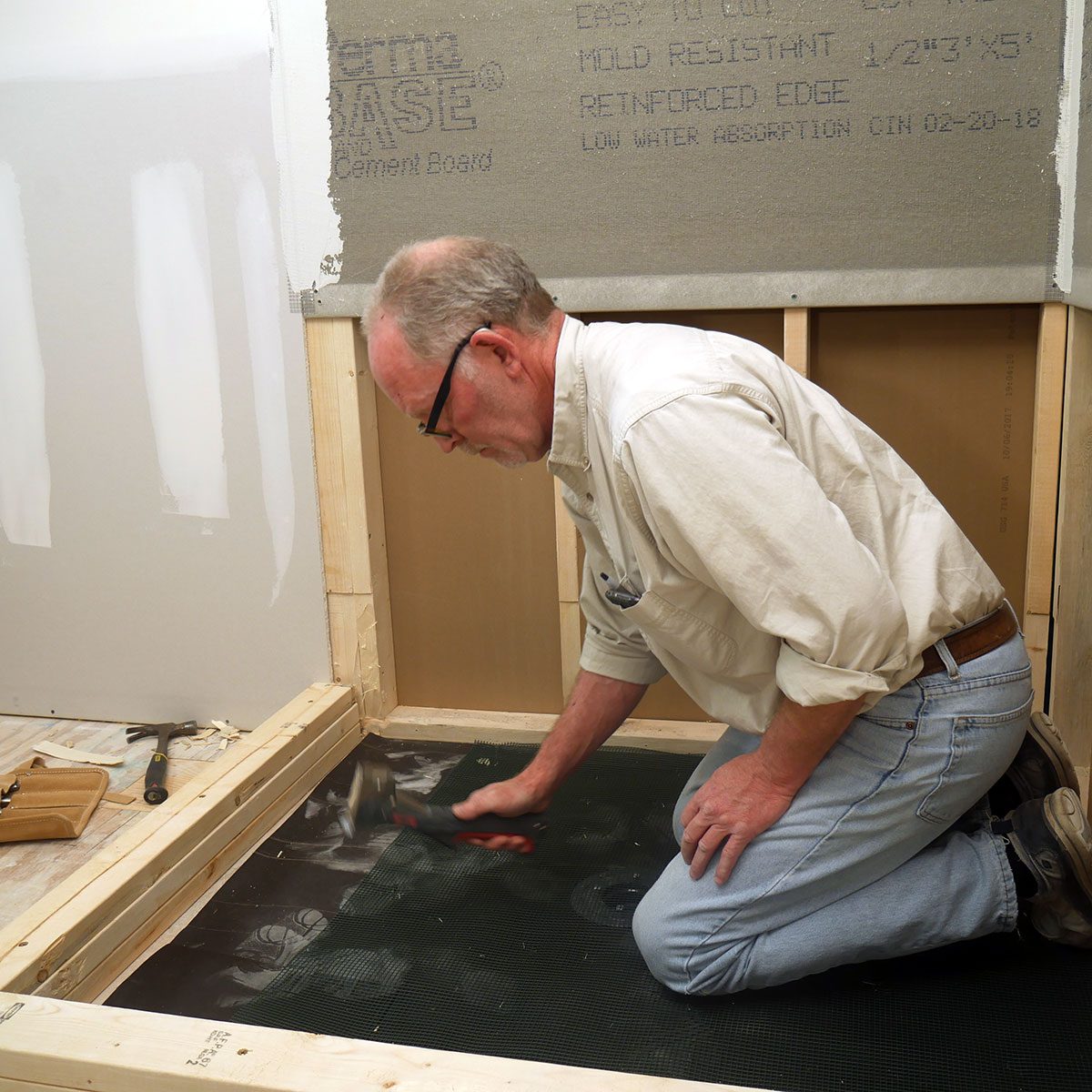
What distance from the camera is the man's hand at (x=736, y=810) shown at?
1.61m

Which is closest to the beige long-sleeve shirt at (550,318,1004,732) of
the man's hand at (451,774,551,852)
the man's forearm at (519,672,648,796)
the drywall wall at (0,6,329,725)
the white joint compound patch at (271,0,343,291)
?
the man's forearm at (519,672,648,796)

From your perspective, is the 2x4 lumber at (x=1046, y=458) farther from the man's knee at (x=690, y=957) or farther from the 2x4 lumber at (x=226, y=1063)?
the 2x4 lumber at (x=226, y=1063)

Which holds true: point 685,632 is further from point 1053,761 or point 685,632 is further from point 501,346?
point 1053,761

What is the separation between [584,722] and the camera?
1962mm

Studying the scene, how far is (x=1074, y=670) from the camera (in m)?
2.12

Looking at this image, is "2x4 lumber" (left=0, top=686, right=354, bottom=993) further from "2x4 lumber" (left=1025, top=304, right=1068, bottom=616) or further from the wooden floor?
"2x4 lumber" (left=1025, top=304, right=1068, bottom=616)

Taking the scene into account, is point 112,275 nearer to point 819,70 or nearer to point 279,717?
point 279,717

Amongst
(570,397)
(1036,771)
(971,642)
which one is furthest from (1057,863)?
(570,397)

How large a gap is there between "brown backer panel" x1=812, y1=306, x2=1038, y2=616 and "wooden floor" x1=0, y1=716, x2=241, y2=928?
5.65 ft

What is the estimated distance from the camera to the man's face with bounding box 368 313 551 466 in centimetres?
154

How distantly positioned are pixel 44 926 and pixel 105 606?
122 centimetres

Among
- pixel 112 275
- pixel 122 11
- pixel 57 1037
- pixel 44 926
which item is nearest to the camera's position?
pixel 57 1037

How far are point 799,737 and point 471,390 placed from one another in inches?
26.3

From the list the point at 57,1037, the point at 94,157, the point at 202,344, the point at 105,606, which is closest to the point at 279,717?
the point at 105,606
